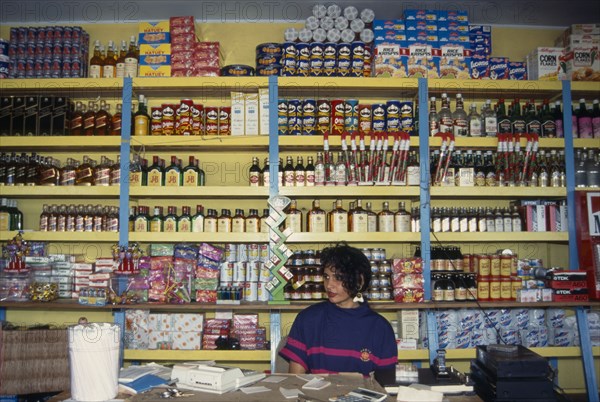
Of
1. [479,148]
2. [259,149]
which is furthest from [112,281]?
[479,148]

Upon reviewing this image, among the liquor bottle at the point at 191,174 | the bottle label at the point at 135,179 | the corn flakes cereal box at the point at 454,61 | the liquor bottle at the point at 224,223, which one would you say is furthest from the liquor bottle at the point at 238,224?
the corn flakes cereal box at the point at 454,61

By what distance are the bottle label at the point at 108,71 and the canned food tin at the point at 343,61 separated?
1753mm

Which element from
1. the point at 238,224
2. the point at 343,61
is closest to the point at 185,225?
the point at 238,224

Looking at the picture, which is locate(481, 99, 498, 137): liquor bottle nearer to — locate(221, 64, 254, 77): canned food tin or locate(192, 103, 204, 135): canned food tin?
locate(221, 64, 254, 77): canned food tin

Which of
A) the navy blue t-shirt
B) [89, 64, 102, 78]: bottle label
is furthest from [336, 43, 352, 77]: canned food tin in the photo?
the navy blue t-shirt

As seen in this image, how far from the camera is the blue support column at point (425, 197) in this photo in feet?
12.5

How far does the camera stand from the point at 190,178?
4.03m

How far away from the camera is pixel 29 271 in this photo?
3.96 metres

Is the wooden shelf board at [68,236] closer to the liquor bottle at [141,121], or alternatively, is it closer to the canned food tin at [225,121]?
the liquor bottle at [141,121]

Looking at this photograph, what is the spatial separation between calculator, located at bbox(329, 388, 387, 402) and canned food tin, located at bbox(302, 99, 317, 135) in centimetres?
252

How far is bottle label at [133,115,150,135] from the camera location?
13.4ft

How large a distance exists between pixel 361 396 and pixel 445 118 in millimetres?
2803

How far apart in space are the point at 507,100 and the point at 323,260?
267cm

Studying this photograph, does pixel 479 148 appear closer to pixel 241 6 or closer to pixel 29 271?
pixel 241 6
